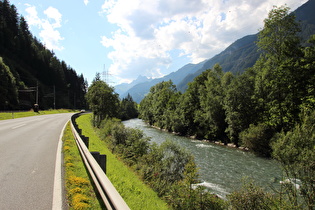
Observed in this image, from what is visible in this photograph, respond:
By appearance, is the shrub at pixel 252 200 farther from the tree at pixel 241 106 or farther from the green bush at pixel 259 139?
the tree at pixel 241 106

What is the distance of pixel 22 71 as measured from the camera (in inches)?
2926

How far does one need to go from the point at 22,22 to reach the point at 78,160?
363ft

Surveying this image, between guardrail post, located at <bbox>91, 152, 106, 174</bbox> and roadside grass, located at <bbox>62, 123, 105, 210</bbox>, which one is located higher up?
guardrail post, located at <bbox>91, 152, 106, 174</bbox>

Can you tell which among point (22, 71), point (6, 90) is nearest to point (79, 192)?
point (6, 90)

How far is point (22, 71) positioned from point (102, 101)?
5527 centimetres

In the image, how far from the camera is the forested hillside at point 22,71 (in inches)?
2031

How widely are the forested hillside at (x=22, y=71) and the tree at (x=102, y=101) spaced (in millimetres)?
25798

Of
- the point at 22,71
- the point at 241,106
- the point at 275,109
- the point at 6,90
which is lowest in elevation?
the point at 275,109

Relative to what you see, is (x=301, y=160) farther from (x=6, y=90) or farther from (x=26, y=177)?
(x=6, y=90)

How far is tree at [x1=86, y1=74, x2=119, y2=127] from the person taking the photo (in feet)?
125

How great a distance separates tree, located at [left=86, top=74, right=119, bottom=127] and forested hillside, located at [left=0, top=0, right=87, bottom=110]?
2580 centimetres

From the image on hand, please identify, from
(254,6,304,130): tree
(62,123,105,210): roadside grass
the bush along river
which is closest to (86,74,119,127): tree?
the bush along river

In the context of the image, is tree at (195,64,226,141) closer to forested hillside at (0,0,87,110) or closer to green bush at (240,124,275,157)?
green bush at (240,124,275,157)

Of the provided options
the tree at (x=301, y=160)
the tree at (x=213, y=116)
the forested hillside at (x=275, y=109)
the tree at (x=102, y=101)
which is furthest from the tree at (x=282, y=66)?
the tree at (x=102, y=101)
